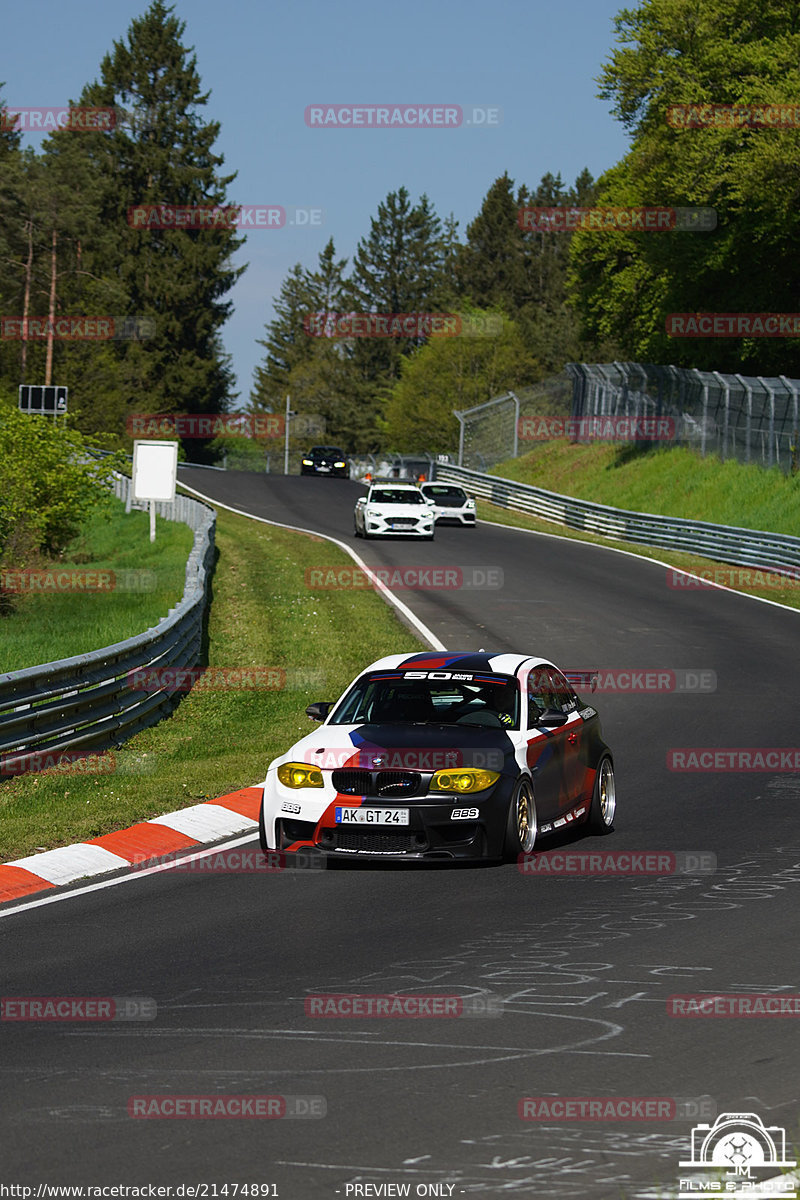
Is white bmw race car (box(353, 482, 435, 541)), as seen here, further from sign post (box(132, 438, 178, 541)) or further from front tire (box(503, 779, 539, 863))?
front tire (box(503, 779, 539, 863))

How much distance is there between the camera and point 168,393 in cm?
10156

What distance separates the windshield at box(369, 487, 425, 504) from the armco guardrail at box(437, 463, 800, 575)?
23.9 feet

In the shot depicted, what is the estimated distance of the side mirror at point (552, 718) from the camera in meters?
11.4

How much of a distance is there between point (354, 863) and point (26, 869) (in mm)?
2278

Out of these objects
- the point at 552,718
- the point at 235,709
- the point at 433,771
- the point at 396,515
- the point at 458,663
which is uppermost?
the point at 396,515

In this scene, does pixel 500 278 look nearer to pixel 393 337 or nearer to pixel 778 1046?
pixel 393 337
